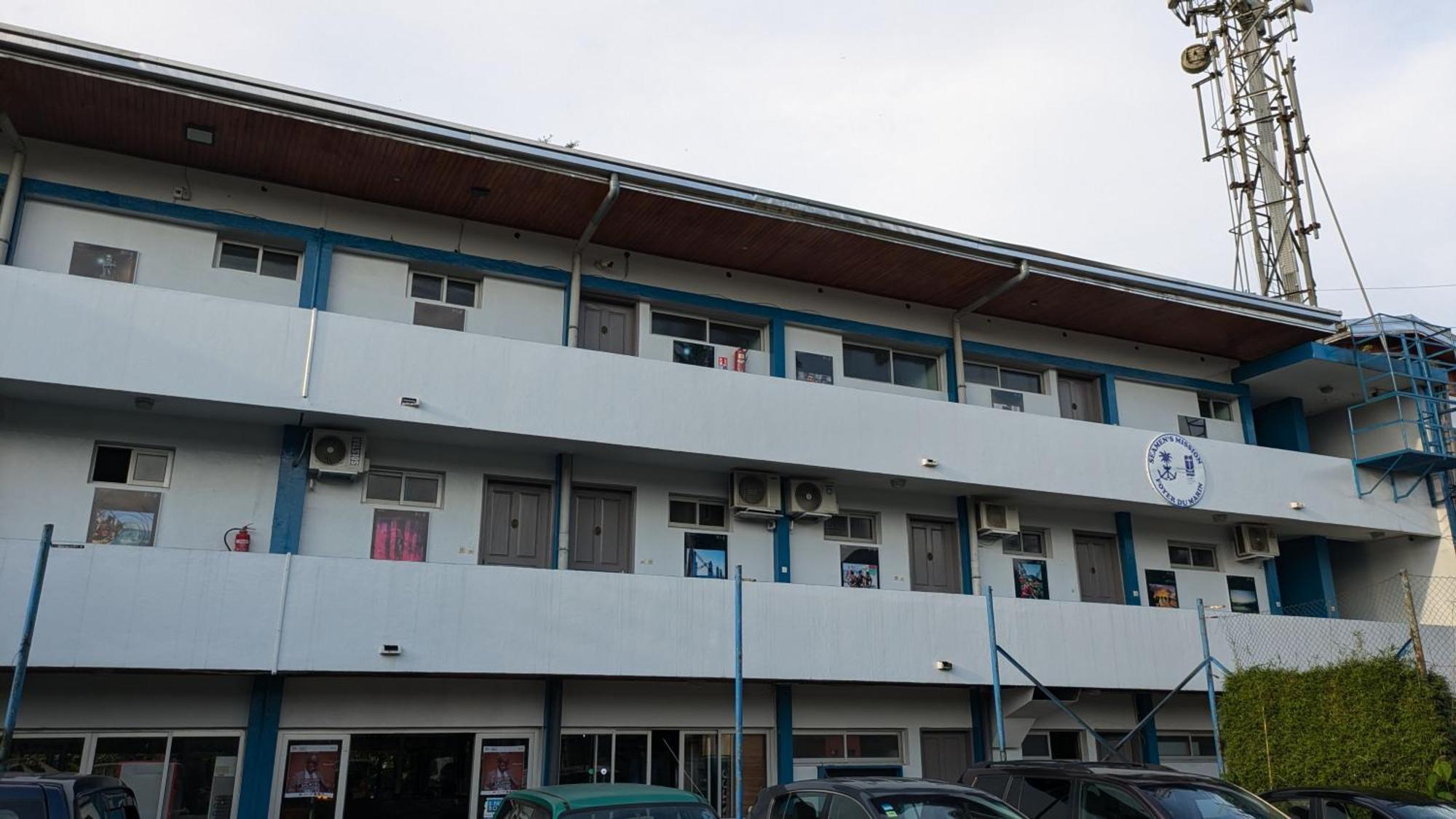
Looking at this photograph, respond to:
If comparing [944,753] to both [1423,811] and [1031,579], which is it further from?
[1423,811]

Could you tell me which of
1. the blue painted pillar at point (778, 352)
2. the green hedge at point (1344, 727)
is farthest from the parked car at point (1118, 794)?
the blue painted pillar at point (778, 352)

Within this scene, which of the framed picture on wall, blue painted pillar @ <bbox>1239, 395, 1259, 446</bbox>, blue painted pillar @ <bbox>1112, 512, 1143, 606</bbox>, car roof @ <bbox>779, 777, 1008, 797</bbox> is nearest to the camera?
car roof @ <bbox>779, 777, 1008, 797</bbox>

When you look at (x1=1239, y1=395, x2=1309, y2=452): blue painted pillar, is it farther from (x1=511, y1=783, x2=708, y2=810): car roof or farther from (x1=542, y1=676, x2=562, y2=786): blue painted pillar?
(x1=511, y1=783, x2=708, y2=810): car roof

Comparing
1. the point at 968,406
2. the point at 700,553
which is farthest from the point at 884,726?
the point at 968,406

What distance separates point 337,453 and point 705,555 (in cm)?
555

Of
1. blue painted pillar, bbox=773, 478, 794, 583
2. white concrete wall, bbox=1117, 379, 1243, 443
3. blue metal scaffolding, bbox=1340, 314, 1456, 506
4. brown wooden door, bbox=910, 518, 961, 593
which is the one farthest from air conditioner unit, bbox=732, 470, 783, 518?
blue metal scaffolding, bbox=1340, 314, 1456, 506

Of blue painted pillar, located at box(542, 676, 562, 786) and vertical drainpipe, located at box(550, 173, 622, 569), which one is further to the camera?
vertical drainpipe, located at box(550, 173, 622, 569)

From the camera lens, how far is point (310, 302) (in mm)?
14922

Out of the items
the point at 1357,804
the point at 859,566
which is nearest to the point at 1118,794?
the point at 1357,804

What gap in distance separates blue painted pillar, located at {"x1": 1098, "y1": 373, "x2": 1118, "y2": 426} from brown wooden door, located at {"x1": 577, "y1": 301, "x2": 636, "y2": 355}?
917 centimetres

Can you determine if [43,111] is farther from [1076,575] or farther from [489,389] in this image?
[1076,575]

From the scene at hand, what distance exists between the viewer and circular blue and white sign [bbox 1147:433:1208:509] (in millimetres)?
18844

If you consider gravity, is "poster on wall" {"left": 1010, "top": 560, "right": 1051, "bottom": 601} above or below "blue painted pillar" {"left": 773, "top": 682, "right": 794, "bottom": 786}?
above

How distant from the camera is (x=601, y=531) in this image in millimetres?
16188
